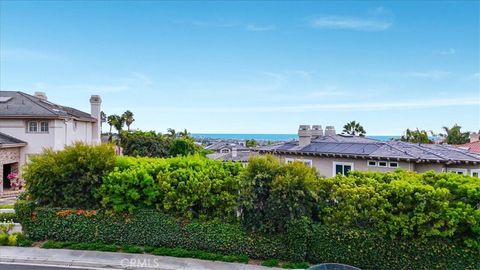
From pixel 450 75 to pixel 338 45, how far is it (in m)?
8.79

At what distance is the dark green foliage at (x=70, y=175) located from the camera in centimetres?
1336

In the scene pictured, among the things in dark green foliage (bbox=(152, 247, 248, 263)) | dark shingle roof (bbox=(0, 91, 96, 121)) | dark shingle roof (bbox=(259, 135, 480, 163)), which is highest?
dark shingle roof (bbox=(0, 91, 96, 121))

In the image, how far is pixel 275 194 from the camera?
1202 centimetres

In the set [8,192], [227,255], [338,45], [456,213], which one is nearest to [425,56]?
[338,45]

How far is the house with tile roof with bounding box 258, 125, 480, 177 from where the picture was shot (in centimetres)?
1838

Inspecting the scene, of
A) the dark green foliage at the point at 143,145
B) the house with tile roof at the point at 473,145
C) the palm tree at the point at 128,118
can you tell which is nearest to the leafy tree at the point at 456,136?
the house with tile roof at the point at 473,145

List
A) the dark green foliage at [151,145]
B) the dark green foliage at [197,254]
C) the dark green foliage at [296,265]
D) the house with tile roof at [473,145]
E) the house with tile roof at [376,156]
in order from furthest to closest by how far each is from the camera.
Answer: the dark green foliage at [151,145] → the house with tile roof at [473,145] → the house with tile roof at [376,156] → the dark green foliage at [197,254] → the dark green foliage at [296,265]

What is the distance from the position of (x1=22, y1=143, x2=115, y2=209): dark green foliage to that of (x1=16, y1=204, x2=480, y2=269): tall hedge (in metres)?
0.48

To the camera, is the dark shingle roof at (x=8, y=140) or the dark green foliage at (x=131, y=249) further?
the dark shingle roof at (x=8, y=140)

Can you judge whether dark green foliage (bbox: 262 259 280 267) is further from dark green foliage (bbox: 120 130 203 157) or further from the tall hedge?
dark green foliage (bbox: 120 130 203 157)

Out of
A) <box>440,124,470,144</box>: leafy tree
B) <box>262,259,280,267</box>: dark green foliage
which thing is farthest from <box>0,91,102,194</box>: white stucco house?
<box>440,124,470,144</box>: leafy tree

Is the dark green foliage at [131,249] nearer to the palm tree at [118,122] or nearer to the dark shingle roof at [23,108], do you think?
the dark shingle roof at [23,108]

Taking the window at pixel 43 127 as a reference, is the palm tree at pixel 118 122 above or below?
above

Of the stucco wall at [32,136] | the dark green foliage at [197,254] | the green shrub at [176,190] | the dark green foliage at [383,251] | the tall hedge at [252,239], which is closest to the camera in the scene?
the dark green foliage at [383,251]
